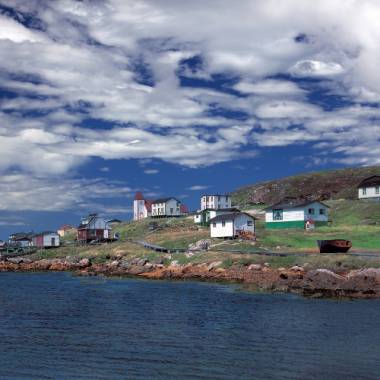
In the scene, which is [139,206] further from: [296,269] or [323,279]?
[323,279]

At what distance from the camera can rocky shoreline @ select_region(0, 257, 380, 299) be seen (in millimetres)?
50938

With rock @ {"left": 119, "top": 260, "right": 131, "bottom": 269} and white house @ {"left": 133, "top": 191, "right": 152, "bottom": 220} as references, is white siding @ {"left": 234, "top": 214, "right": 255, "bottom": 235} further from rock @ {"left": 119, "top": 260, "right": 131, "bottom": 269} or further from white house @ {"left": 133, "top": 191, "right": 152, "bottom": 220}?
white house @ {"left": 133, "top": 191, "right": 152, "bottom": 220}

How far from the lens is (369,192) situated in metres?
124

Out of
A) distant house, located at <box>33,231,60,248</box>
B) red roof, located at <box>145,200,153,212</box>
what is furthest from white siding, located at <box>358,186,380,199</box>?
distant house, located at <box>33,231,60,248</box>

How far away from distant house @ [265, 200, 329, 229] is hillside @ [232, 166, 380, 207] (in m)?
69.9

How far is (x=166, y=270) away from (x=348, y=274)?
2851 centimetres

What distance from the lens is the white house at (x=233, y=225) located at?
93938mm

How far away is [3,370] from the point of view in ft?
82.5

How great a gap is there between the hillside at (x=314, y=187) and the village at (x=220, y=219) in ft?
99.8

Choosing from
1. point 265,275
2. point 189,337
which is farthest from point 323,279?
point 189,337

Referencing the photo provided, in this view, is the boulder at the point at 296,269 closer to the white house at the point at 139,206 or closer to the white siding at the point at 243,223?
the white siding at the point at 243,223

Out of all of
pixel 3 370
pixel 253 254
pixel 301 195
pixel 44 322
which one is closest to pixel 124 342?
pixel 3 370

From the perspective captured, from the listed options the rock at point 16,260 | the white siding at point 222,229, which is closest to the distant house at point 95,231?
the rock at point 16,260

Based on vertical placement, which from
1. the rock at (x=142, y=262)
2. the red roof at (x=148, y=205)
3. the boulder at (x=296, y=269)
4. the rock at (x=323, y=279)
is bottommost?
the rock at (x=323, y=279)
